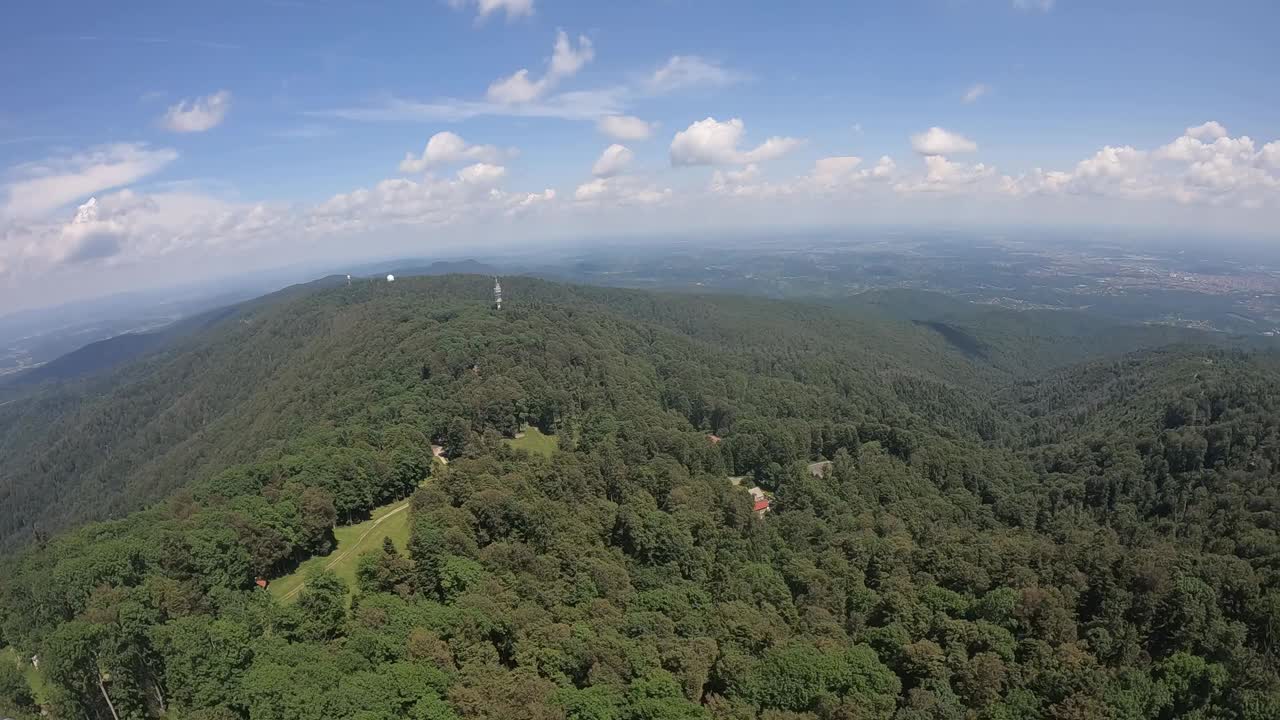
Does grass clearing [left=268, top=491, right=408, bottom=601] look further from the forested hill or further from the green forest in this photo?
the forested hill

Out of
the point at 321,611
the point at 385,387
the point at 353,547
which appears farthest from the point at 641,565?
the point at 385,387

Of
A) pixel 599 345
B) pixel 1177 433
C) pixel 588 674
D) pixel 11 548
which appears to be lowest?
pixel 11 548

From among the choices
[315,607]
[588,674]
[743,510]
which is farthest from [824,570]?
[315,607]

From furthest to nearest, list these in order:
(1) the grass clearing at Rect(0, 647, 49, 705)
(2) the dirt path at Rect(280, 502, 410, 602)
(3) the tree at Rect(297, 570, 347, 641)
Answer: (2) the dirt path at Rect(280, 502, 410, 602)
(1) the grass clearing at Rect(0, 647, 49, 705)
(3) the tree at Rect(297, 570, 347, 641)

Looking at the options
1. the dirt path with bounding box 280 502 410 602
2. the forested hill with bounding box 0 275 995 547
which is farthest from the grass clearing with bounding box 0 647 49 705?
the forested hill with bounding box 0 275 995 547

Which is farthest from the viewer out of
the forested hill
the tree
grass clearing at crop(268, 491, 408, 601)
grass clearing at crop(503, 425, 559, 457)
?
the forested hill

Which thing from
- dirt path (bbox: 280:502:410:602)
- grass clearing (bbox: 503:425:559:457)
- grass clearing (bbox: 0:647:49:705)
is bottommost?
grass clearing (bbox: 0:647:49:705)

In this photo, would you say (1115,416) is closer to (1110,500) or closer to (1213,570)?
(1110,500)

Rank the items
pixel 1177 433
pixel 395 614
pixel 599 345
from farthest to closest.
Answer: pixel 599 345 < pixel 1177 433 < pixel 395 614
